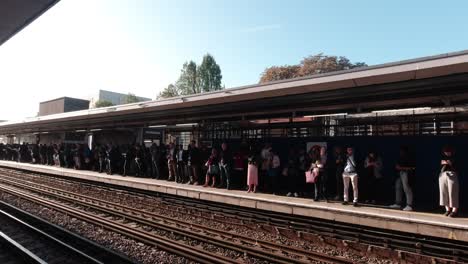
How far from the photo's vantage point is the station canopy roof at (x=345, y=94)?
7.43 metres

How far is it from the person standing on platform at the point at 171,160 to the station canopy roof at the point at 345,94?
61.5 inches

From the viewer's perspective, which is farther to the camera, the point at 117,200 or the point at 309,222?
the point at 117,200

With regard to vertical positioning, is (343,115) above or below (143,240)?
above

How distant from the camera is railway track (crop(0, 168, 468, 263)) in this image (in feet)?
23.2

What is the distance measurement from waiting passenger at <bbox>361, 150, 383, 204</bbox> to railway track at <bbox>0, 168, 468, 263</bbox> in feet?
→ 5.51

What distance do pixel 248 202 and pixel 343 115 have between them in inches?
192

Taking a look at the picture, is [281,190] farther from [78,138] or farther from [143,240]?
[78,138]

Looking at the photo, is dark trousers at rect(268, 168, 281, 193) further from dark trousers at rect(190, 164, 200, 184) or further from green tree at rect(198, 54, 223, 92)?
green tree at rect(198, 54, 223, 92)

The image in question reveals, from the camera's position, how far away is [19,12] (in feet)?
20.6

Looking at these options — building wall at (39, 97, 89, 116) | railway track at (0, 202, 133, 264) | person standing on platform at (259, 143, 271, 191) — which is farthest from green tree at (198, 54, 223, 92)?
railway track at (0, 202, 133, 264)

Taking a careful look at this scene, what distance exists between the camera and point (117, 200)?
14258 mm

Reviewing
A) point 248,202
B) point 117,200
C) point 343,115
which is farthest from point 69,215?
point 343,115

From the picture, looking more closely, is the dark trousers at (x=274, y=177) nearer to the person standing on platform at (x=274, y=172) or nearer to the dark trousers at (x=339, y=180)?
the person standing on platform at (x=274, y=172)

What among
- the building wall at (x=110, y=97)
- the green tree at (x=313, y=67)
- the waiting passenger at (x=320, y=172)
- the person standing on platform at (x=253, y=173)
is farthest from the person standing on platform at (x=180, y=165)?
the building wall at (x=110, y=97)
